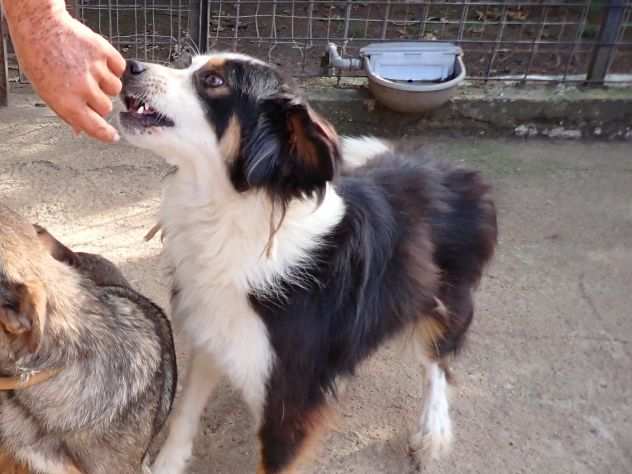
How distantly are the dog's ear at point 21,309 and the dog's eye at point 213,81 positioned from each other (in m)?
0.71

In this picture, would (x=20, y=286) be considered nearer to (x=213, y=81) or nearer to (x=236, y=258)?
(x=236, y=258)

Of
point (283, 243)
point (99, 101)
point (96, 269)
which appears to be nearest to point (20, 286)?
point (99, 101)

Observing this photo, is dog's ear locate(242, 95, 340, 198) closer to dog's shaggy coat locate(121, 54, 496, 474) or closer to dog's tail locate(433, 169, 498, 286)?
dog's shaggy coat locate(121, 54, 496, 474)

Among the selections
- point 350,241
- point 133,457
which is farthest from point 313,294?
point 133,457

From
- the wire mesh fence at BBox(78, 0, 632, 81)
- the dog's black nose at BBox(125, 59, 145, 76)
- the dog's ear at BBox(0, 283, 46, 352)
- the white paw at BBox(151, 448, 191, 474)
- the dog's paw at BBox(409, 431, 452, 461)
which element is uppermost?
the dog's black nose at BBox(125, 59, 145, 76)

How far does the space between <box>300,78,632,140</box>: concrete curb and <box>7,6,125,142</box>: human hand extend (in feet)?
9.08

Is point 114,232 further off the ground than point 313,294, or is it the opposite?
point 313,294

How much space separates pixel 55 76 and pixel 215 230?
61cm

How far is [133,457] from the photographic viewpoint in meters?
2.34

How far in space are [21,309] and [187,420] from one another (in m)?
1.00

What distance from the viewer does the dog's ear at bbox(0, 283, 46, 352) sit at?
1785 millimetres

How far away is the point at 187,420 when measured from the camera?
264 centimetres

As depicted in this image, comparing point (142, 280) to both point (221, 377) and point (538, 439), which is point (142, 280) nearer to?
point (221, 377)

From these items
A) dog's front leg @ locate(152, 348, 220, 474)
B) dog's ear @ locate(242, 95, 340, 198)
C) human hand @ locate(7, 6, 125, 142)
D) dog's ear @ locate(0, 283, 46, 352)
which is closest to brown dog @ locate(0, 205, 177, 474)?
dog's ear @ locate(0, 283, 46, 352)
